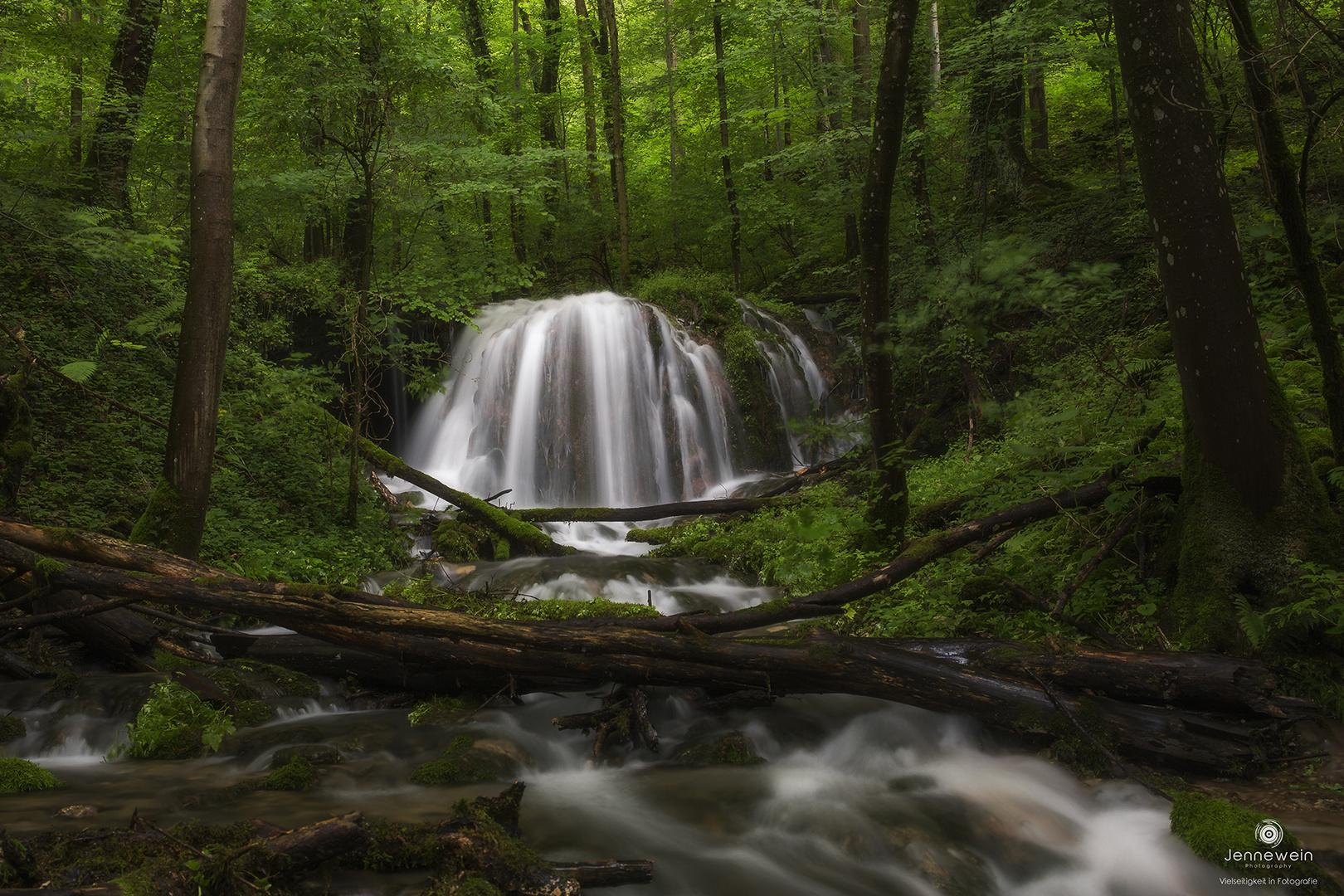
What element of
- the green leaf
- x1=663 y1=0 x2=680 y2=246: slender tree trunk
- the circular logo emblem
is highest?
x1=663 y1=0 x2=680 y2=246: slender tree trunk

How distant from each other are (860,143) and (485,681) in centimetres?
1005

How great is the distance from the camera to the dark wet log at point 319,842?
2.82 meters

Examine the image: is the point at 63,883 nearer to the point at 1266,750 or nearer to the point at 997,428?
the point at 1266,750

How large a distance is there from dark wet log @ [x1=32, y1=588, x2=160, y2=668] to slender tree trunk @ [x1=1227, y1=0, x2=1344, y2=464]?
8058 mm

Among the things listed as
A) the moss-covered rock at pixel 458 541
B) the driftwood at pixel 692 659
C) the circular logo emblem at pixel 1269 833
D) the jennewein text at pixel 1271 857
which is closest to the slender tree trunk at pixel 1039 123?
the moss-covered rock at pixel 458 541

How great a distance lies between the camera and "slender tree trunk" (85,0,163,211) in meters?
10.6

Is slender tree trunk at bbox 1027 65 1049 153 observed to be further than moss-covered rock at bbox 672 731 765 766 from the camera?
Yes

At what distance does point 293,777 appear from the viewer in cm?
439

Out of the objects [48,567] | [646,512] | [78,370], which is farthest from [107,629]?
[646,512]

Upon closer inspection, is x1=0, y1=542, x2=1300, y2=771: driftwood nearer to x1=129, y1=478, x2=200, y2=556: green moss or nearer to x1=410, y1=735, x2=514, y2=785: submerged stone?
x1=410, y1=735, x2=514, y2=785: submerged stone

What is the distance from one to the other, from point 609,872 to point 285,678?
350cm

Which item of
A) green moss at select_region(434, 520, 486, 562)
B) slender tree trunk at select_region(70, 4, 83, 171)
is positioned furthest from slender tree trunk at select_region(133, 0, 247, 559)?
slender tree trunk at select_region(70, 4, 83, 171)

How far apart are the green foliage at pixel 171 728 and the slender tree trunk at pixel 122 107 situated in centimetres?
884

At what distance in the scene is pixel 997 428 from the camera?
10.0 m
